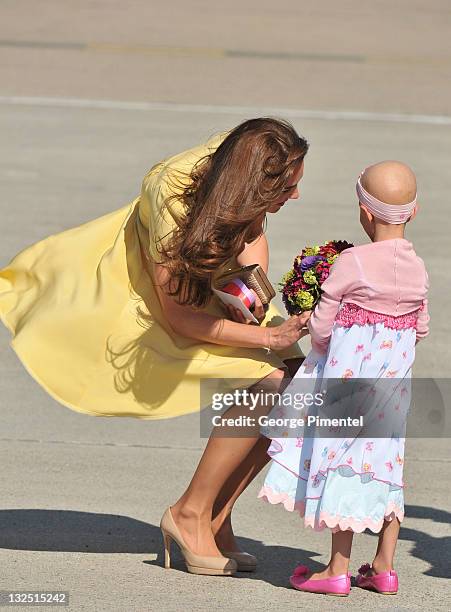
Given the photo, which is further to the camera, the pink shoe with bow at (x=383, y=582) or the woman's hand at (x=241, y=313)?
the woman's hand at (x=241, y=313)

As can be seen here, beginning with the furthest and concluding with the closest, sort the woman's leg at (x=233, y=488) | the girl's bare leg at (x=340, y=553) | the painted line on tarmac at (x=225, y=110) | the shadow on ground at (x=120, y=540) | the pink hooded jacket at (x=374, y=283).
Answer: the painted line on tarmac at (x=225, y=110) → the shadow on ground at (x=120, y=540) → the woman's leg at (x=233, y=488) → the girl's bare leg at (x=340, y=553) → the pink hooded jacket at (x=374, y=283)

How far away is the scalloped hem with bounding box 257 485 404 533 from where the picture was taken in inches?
133

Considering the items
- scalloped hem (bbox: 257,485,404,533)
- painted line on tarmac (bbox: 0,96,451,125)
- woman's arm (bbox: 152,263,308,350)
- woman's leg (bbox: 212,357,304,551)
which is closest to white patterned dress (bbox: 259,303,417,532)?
Result: scalloped hem (bbox: 257,485,404,533)

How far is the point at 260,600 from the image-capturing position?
3504mm

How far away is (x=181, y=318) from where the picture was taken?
3674mm

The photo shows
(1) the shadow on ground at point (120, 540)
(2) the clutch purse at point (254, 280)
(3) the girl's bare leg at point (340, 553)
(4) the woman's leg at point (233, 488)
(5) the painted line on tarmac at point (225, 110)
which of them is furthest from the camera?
(5) the painted line on tarmac at point (225, 110)

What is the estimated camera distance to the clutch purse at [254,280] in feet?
11.9

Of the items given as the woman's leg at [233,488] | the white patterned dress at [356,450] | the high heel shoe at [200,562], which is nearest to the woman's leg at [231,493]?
the woman's leg at [233,488]

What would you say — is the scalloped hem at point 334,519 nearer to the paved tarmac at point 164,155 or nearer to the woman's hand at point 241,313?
the paved tarmac at point 164,155

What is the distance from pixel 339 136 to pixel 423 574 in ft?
25.7

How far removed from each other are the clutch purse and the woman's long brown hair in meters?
0.15

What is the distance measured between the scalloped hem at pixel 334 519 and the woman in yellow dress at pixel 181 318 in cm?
20

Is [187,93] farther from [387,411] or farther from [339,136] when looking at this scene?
[387,411]

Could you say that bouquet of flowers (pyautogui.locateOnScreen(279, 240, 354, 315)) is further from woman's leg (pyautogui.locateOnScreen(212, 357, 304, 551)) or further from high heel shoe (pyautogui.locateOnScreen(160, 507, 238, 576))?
high heel shoe (pyautogui.locateOnScreen(160, 507, 238, 576))
